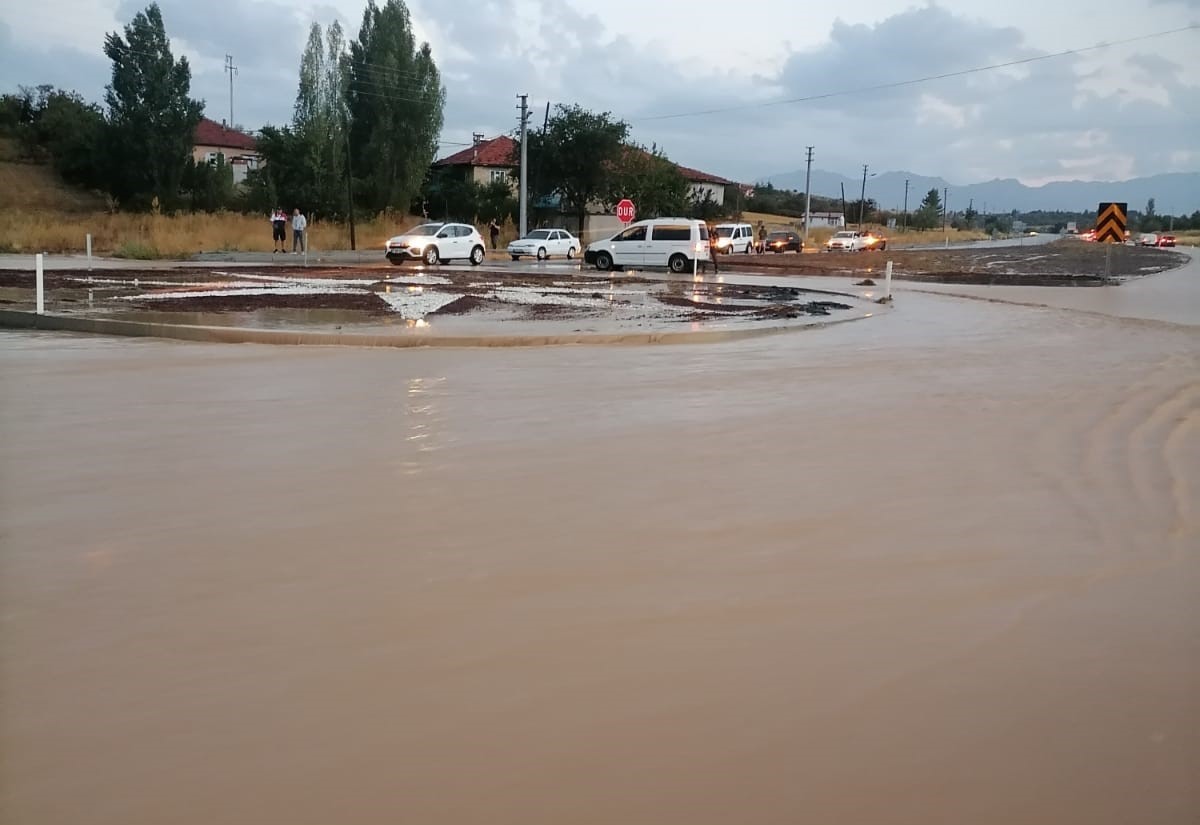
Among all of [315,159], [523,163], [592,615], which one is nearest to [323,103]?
[315,159]

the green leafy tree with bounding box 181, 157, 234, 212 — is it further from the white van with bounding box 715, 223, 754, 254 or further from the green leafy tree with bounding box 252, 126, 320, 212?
the white van with bounding box 715, 223, 754, 254

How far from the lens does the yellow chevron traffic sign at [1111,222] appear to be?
3309 centimetres

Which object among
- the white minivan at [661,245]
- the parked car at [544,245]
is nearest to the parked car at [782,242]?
the parked car at [544,245]

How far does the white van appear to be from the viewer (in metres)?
52.0

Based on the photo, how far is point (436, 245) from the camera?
36.7 meters

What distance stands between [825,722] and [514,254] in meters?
41.1

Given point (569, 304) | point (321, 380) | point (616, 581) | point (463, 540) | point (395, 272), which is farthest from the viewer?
point (395, 272)

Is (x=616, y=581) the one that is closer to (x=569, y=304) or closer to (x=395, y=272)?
(x=569, y=304)

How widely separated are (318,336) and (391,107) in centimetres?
4887

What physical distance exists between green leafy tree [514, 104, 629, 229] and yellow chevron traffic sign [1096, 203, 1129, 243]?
1311 inches

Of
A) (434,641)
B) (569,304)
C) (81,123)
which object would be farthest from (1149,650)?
(81,123)

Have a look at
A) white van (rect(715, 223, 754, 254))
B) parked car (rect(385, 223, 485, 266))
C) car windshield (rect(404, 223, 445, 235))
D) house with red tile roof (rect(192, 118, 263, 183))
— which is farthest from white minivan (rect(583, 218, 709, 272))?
house with red tile roof (rect(192, 118, 263, 183))

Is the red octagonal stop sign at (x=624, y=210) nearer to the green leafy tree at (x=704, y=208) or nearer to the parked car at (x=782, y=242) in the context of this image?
the parked car at (x=782, y=242)

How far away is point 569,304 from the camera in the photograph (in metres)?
20.0
